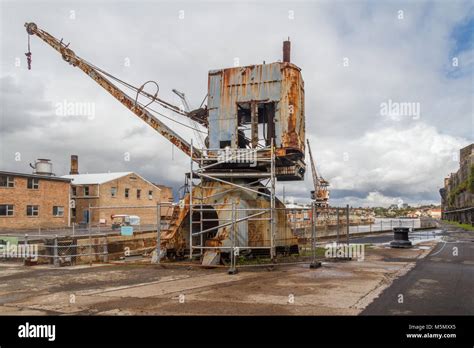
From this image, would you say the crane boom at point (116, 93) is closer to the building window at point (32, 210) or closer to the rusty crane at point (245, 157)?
the rusty crane at point (245, 157)

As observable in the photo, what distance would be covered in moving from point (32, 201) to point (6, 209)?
2927mm

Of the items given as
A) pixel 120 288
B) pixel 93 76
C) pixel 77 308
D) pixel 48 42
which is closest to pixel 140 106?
pixel 93 76

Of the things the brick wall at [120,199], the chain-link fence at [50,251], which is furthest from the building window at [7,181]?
the chain-link fence at [50,251]

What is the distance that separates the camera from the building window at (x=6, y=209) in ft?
119

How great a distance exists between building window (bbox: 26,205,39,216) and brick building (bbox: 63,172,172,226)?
242 inches

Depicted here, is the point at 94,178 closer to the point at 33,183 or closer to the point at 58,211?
the point at 58,211

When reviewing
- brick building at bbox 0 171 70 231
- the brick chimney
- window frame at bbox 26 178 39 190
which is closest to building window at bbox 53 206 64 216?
brick building at bbox 0 171 70 231

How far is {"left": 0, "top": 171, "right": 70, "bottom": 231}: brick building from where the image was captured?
121 ft

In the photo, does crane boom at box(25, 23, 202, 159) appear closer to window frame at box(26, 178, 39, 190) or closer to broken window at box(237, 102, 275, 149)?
broken window at box(237, 102, 275, 149)

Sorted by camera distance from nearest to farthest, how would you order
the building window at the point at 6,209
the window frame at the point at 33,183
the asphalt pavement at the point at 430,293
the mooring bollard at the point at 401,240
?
the asphalt pavement at the point at 430,293, the mooring bollard at the point at 401,240, the building window at the point at 6,209, the window frame at the point at 33,183

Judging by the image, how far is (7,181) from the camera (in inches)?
1463
